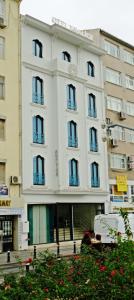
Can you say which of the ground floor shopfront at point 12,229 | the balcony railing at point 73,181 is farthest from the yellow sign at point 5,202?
the balcony railing at point 73,181

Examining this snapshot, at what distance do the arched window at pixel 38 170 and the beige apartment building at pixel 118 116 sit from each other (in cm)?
786

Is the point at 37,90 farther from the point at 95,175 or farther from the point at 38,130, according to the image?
the point at 95,175

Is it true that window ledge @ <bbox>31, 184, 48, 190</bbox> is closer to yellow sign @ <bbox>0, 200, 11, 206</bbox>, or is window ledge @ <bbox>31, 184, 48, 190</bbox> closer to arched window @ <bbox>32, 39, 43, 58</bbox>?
yellow sign @ <bbox>0, 200, 11, 206</bbox>

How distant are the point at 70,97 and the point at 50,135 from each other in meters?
3.83

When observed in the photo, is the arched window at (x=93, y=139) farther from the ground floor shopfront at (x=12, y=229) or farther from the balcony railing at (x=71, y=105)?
the ground floor shopfront at (x=12, y=229)

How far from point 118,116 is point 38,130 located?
10632 millimetres

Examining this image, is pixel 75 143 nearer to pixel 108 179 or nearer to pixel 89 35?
pixel 108 179

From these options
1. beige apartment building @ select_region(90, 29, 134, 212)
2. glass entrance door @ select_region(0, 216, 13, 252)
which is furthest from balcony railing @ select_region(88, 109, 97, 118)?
glass entrance door @ select_region(0, 216, 13, 252)

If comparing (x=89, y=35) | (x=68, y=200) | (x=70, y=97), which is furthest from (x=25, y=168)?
(x=89, y=35)

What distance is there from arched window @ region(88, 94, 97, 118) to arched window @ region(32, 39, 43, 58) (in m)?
5.86

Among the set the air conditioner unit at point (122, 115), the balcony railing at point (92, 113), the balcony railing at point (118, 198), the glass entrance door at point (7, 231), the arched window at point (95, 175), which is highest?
the air conditioner unit at point (122, 115)

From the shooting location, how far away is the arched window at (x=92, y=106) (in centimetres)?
3553

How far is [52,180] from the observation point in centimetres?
3112

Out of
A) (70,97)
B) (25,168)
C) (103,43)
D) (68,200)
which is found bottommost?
(68,200)
